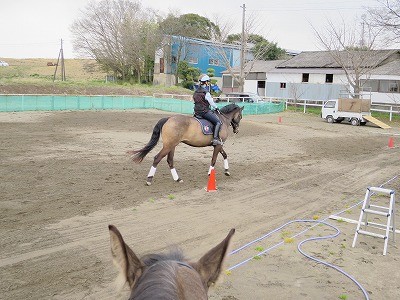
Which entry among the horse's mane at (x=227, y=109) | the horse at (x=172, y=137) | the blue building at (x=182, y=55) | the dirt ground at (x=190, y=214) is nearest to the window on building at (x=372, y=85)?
the blue building at (x=182, y=55)

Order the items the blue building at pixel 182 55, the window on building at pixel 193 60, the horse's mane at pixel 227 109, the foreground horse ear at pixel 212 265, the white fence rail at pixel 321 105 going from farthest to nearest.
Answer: the window on building at pixel 193 60, the blue building at pixel 182 55, the white fence rail at pixel 321 105, the horse's mane at pixel 227 109, the foreground horse ear at pixel 212 265

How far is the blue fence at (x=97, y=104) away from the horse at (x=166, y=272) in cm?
2601

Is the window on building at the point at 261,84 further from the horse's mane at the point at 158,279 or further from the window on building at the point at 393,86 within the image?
the horse's mane at the point at 158,279

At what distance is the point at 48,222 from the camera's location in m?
6.57

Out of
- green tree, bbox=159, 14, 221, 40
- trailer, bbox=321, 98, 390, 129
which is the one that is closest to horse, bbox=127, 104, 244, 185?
trailer, bbox=321, 98, 390, 129

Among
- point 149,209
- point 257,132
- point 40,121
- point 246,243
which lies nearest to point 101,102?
point 40,121

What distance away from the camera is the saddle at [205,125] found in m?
10.3

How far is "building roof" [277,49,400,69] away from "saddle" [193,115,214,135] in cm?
2759

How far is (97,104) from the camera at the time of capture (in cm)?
2939

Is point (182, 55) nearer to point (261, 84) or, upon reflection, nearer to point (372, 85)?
point (261, 84)

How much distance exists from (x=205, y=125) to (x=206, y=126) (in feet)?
0.13

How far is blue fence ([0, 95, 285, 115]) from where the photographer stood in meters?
25.2

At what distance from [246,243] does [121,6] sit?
161 ft

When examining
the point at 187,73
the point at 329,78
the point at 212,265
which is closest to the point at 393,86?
the point at 329,78
